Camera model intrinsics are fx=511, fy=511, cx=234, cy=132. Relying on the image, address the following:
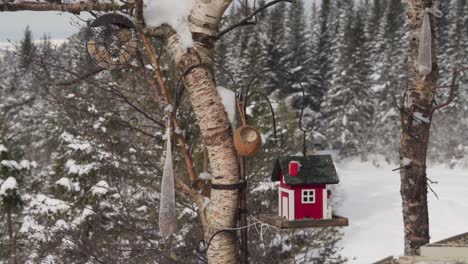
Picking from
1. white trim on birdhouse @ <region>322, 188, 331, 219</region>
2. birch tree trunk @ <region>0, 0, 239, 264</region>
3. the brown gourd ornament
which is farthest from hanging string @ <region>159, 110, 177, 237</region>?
white trim on birdhouse @ <region>322, 188, 331, 219</region>

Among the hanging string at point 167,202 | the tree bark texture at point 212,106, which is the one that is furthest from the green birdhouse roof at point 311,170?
the hanging string at point 167,202

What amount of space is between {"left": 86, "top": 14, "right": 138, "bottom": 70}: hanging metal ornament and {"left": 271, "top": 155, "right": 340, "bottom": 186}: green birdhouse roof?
4.11ft

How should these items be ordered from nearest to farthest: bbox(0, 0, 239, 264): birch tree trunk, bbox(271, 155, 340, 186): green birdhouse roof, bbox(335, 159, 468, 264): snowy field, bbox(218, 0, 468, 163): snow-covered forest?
bbox(0, 0, 239, 264): birch tree trunk < bbox(271, 155, 340, 186): green birdhouse roof < bbox(335, 159, 468, 264): snowy field < bbox(218, 0, 468, 163): snow-covered forest

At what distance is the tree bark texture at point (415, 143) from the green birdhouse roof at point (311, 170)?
1.75 metres

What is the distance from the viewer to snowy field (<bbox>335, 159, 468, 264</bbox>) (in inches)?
739

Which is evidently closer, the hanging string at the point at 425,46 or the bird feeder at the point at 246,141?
the bird feeder at the point at 246,141

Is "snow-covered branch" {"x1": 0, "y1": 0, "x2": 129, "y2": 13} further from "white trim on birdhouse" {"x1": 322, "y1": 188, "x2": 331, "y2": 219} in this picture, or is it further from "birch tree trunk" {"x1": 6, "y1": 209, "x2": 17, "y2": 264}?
"birch tree trunk" {"x1": 6, "y1": 209, "x2": 17, "y2": 264}

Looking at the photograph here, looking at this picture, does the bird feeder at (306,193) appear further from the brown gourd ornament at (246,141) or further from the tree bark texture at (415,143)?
the tree bark texture at (415,143)

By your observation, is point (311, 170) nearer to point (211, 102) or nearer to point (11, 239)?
point (211, 102)

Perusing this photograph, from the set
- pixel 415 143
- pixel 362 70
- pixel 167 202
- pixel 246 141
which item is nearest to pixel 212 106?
pixel 246 141

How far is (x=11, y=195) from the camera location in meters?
12.8

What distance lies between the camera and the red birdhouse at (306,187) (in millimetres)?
3242

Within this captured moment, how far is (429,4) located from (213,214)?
282 cm

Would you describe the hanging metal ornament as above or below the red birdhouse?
above
